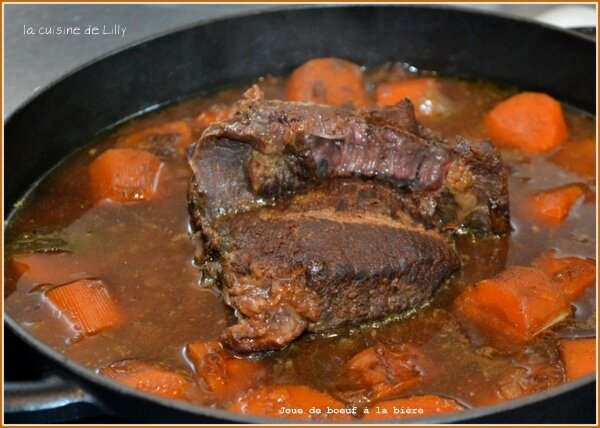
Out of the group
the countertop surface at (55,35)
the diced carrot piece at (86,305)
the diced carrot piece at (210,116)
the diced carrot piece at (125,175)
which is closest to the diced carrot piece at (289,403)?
the diced carrot piece at (86,305)

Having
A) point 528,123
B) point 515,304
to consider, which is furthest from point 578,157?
point 515,304

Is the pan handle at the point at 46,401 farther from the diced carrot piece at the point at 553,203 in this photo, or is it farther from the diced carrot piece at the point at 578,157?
the diced carrot piece at the point at 578,157

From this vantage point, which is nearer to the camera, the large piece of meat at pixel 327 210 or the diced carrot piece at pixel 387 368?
the diced carrot piece at pixel 387 368

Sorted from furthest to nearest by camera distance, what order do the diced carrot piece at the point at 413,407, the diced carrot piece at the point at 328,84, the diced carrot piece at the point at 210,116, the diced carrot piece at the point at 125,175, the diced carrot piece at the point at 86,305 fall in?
the diced carrot piece at the point at 328,84 < the diced carrot piece at the point at 210,116 < the diced carrot piece at the point at 125,175 < the diced carrot piece at the point at 86,305 < the diced carrot piece at the point at 413,407

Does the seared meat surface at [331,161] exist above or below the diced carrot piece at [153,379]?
above

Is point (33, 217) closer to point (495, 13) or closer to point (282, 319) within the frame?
point (282, 319)

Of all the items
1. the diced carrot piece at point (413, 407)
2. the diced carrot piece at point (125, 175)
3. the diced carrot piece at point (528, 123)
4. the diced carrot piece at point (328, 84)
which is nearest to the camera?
the diced carrot piece at point (413, 407)

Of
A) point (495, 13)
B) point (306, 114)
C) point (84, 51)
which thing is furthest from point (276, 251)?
point (84, 51)
